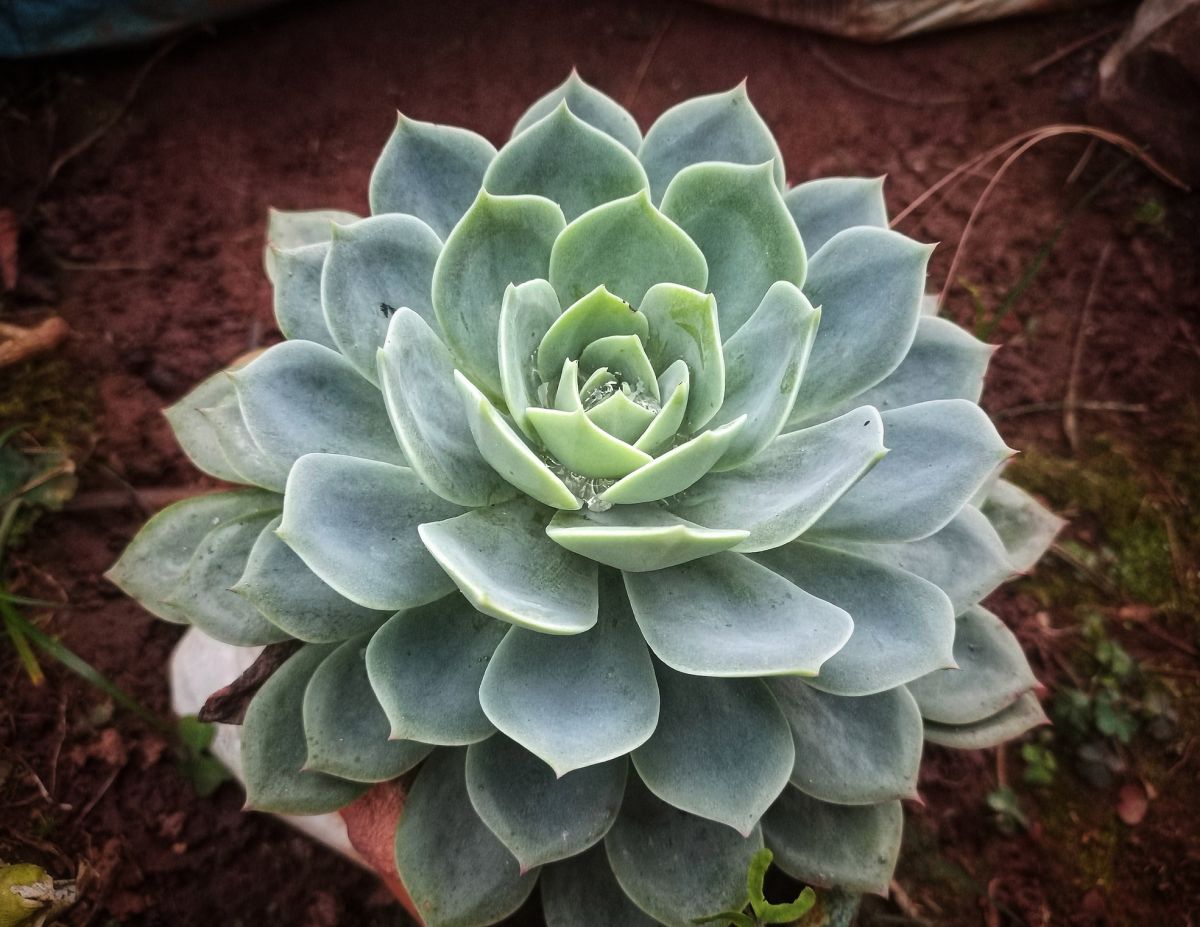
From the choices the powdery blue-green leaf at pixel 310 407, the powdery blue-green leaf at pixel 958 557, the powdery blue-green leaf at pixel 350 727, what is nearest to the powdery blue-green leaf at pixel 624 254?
the powdery blue-green leaf at pixel 310 407

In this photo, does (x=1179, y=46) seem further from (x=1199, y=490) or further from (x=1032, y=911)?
(x=1032, y=911)

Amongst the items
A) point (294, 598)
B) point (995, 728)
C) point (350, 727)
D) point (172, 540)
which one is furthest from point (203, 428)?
point (995, 728)

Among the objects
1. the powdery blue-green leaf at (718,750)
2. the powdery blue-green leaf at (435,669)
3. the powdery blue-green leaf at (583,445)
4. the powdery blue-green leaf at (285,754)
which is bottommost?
the powdery blue-green leaf at (285,754)

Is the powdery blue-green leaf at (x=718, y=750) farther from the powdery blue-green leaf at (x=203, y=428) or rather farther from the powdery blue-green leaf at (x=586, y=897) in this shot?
the powdery blue-green leaf at (x=203, y=428)

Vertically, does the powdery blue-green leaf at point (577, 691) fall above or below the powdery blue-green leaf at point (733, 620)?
below

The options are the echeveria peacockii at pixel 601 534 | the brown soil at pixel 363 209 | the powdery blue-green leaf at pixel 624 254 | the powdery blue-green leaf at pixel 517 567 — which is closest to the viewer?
the powdery blue-green leaf at pixel 517 567

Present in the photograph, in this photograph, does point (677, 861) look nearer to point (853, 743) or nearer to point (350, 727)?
point (853, 743)
